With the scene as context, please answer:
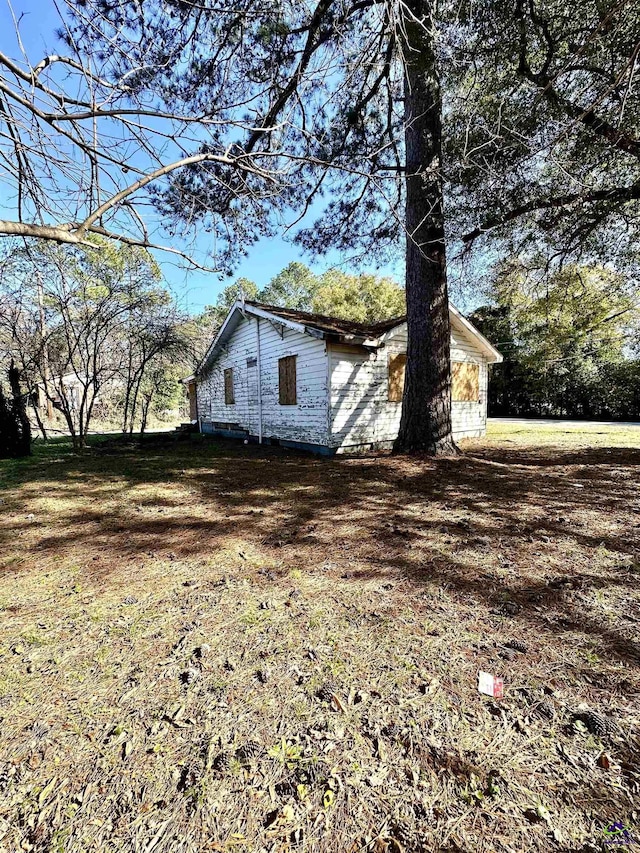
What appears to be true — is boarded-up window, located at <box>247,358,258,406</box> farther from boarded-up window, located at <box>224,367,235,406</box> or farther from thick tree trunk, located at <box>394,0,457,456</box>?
thick tree trunk, located at <box>394,0,457,456</box>

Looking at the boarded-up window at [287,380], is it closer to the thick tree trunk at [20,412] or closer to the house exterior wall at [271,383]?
the house exterior wall at [271,383]

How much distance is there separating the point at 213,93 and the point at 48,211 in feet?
11.3

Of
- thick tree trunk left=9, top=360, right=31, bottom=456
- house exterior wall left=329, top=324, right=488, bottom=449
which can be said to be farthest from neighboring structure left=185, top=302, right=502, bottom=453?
thick tree trunk left=9, top=360, right=31, bottom=456

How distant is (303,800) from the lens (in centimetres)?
121

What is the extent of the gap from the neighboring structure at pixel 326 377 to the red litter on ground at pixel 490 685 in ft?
21.3

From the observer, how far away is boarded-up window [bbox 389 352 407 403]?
9220mm

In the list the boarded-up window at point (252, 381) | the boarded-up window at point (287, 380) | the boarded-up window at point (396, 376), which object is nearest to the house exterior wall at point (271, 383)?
the boarded-up window at point (252, 381)

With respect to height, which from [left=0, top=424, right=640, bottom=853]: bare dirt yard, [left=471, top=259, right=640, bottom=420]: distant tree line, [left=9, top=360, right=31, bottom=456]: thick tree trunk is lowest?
[left=0, top=424, right=640, bottom=853]: bare dirt yard

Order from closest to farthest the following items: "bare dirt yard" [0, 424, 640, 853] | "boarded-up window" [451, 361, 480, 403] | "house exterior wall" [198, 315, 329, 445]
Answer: "bare dirt yard" [0, 424, 640, 853] < "house exterior wall" [198, 315, 329, 445] < "boarded-up window" [451, 361, 480, 403]

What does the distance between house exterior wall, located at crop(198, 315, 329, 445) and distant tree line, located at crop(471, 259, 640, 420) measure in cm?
482

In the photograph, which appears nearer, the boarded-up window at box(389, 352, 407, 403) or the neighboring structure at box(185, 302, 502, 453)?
the neighboring structure at box(185, 302, 502, 453)

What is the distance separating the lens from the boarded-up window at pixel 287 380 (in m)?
9.31

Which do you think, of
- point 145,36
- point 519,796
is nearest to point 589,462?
point 519,796

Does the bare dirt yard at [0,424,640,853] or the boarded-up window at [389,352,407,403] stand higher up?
the boarded-up window at [389,352,407,403]
